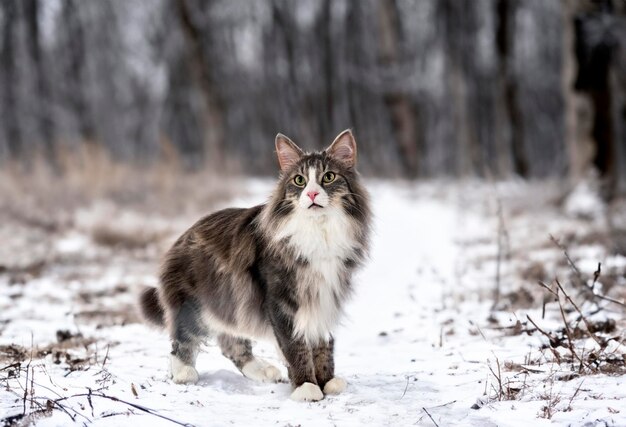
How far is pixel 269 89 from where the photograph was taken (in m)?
34.2

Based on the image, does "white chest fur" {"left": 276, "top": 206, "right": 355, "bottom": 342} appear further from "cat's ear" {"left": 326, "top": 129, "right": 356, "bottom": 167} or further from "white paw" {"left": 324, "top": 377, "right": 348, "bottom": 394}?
"cat's ear" {"left": 326, "top": 129, "right": 356, "bottom": 167}

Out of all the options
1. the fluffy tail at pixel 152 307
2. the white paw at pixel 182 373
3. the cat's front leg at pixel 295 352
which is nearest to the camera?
the cat's front leg at pixel 295 352

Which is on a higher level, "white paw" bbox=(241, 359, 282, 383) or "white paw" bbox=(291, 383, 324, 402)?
"white paw" bbox=(291, 383, 324, 402)

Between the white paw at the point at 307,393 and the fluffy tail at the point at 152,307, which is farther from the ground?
the fluffy tail at the point at 152,307

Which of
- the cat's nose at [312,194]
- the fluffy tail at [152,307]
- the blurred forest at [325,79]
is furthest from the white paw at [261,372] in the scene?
the blurred forest at [325,79]

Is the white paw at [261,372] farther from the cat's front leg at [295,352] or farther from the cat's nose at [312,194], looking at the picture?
the cat's nose at [312,194]

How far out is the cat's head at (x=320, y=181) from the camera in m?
Result: 3.35

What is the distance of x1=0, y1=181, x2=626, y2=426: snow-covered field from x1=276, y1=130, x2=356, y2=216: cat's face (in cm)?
57

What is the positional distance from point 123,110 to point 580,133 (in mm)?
41849

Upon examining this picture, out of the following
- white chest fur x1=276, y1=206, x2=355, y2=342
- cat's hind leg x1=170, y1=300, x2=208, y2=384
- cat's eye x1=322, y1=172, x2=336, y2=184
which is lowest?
cat's hind leg x1=170, y1=300, x2=208, y2=384

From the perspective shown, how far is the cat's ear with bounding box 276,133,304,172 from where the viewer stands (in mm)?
3695

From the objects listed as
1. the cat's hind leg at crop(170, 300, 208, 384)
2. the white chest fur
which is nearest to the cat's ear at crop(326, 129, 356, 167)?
the white chest fur

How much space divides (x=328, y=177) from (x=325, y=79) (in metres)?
24.8

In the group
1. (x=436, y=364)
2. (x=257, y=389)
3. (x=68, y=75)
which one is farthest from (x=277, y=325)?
(x=68, y=75)
